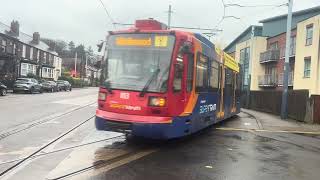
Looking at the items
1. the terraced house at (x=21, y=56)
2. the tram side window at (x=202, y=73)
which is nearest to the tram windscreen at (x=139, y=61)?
the tram side window at (x=202, y=73)

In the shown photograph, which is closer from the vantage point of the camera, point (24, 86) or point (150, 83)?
point (150, 83)

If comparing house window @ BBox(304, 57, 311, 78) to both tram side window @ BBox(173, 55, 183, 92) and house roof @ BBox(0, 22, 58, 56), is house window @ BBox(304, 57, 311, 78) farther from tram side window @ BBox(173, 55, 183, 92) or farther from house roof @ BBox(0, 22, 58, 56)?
house roof @ BBox(0, 22, 58, 56)

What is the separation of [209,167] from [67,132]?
583cm

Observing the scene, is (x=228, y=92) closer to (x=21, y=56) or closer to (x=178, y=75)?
(x=178, y=75)

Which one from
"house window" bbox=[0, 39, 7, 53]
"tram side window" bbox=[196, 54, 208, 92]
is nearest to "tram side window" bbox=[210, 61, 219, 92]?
"tram side window" bbox=[196, 54, 208, 92]

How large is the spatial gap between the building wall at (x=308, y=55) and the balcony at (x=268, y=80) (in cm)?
1030

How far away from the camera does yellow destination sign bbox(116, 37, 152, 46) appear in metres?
12.0

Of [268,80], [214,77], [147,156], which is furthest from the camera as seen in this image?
[268,80]

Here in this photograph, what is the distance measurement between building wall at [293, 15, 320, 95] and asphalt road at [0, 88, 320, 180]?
23.4 meters

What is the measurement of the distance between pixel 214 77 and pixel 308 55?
25953mm

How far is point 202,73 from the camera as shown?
548 inches

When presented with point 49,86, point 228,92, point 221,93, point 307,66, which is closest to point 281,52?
point 307,66

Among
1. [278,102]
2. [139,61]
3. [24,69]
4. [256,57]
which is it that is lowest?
[278,102]

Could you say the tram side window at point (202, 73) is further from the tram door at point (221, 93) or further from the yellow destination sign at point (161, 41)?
the tram door at point (221, 93)
